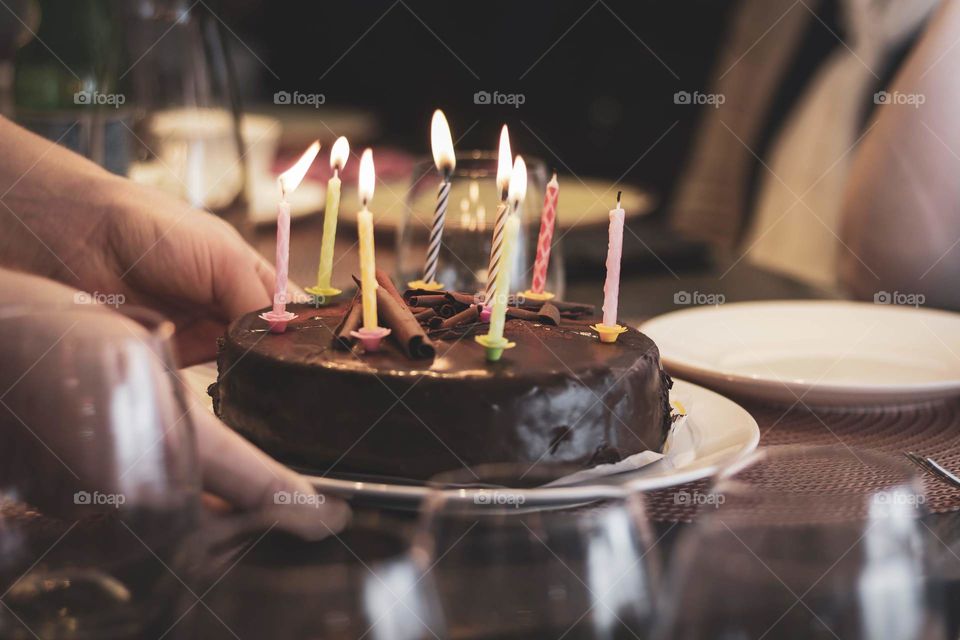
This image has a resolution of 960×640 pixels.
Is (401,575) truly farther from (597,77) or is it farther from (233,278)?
(597,77)

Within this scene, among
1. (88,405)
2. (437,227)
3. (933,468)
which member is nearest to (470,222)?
(437,227)

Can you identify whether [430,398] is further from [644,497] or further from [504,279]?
[644,497]

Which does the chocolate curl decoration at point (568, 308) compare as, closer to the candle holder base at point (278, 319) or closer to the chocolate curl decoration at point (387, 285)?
the chocolate curl decoration at point (387, 285)

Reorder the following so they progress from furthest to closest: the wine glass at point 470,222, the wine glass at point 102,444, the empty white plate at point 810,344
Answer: the wine glass at point 470,222 < the empty white plate at point 810,344 < the wine glass at point 102,444

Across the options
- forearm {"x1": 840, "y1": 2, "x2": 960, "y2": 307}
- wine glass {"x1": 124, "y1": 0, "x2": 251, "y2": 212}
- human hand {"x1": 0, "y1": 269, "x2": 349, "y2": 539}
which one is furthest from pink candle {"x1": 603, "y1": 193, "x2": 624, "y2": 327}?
forearm {"x1": 840, "y1": 2, "x2": 960, "y2": 307}

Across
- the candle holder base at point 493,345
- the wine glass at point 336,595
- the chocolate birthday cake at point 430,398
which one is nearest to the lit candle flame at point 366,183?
the chocolate birthday cake at point 430,398
